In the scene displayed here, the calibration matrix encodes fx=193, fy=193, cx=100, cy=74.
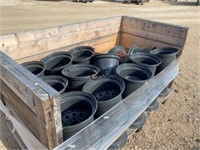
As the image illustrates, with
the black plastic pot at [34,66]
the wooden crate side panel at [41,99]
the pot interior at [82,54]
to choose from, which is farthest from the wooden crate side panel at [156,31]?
the wooden crate side panel at [41,99]

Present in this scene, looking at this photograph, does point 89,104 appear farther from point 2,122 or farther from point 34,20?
point 34,20

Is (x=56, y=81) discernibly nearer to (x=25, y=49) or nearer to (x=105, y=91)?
(x=105, y=91)

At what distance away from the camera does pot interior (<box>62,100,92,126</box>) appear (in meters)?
2.07

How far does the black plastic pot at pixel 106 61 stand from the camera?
2713 millimetres

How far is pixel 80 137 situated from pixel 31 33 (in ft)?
5.53

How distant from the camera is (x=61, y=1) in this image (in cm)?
1377

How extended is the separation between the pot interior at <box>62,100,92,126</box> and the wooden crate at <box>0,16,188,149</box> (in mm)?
431

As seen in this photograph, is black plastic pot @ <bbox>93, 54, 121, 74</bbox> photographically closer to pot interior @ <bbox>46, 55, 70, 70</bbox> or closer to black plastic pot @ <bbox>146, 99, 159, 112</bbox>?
pot interior @ <bbox>46, 55, 70, 70</bbox>

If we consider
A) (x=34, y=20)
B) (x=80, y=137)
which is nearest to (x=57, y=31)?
(x=80, y=137)

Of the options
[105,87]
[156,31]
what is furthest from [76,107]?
[156,31]

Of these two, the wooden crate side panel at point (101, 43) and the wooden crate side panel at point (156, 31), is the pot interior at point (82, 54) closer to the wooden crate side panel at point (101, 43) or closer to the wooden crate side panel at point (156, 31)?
the wooden crate side panel at point (101, 43)

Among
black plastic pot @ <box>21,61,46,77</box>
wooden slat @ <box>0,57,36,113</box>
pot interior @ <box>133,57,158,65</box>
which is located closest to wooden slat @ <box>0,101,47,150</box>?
wooden slat @ <box>0,57,36,113</box>

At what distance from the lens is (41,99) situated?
123 centimetres

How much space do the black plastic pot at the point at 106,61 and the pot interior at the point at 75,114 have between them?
752mm
